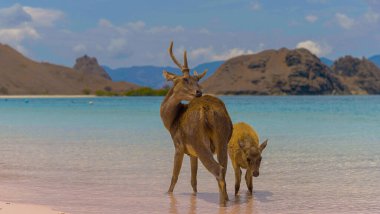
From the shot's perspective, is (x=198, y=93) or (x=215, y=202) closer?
(x=198, y=93)

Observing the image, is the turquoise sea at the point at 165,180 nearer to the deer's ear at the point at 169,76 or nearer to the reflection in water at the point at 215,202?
the reflection in water at the point at 215,202

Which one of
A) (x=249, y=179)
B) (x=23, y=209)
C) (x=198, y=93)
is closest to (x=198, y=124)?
(x=198, y=93)

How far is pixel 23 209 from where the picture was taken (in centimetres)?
970

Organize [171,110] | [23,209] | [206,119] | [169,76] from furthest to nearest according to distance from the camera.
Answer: [171,110] < [169,76] < [206,119] < [23,209]

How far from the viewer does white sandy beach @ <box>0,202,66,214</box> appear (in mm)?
9448

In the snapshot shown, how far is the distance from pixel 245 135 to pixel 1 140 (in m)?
16.8

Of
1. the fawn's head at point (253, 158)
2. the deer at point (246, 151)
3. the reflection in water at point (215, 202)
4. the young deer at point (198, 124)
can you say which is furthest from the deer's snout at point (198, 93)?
the reflection in water at point (215, 202)

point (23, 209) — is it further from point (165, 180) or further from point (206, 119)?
point (165, 180)

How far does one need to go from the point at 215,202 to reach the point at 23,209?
12.1 ft

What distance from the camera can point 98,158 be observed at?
1886cm

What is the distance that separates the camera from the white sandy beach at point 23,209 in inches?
372

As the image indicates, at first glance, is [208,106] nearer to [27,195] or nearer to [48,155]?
[27,195]

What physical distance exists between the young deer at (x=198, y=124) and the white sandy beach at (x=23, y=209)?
2.84 m

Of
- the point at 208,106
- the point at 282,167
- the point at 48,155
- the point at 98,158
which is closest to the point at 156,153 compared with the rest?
the point at 98,158
